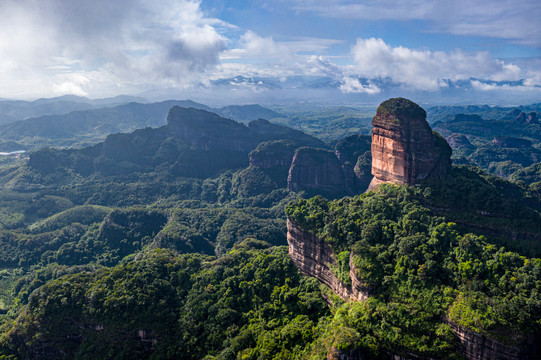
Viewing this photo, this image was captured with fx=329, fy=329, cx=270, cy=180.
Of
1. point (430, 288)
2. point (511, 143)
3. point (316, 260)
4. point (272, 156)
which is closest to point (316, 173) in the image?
point (272, 156)

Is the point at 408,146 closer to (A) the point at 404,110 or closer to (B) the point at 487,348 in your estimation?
(A) the point at 404,110

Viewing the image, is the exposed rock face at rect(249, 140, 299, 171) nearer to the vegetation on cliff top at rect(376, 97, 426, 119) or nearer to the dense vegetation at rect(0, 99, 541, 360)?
the dense vegetation at rect(0, 99, 541, 360)

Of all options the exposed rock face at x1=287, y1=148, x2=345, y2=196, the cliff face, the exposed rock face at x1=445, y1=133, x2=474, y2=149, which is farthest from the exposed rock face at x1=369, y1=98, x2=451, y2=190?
the exposed rock face at x1=445, y1=133, x2=474, y2=149

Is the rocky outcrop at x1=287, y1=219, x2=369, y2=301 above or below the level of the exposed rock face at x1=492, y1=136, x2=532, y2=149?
below

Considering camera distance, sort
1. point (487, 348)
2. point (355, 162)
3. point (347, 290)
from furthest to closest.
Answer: point (355, 162), point (347, 290), point (487, 348)

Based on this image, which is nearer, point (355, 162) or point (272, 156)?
point (355, 162)

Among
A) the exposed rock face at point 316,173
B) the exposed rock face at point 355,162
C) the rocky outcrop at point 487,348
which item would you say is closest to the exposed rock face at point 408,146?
the rocky outcrop at point 487,348
